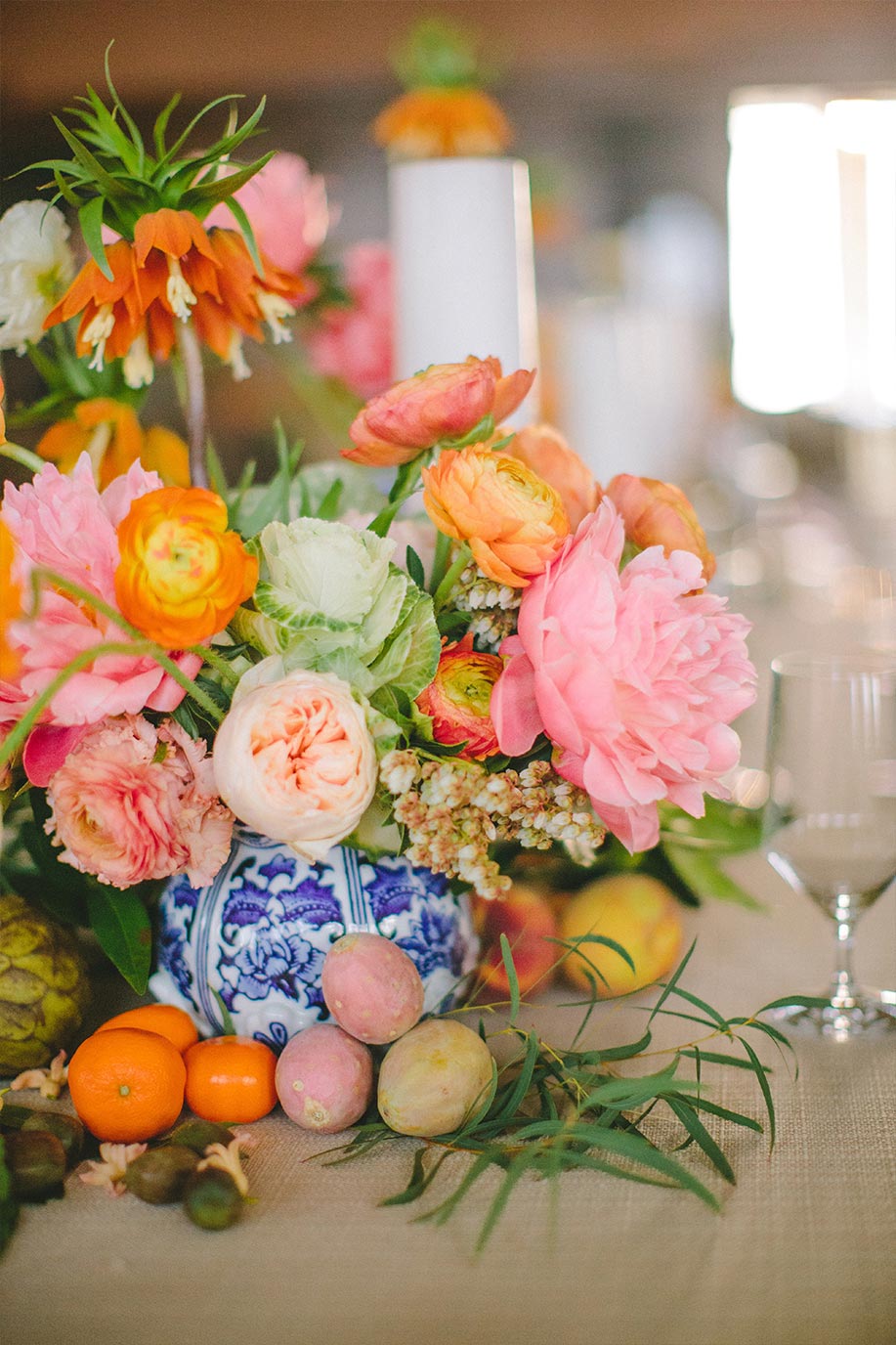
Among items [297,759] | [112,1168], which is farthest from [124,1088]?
[297,759]

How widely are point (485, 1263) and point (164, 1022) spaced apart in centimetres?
20

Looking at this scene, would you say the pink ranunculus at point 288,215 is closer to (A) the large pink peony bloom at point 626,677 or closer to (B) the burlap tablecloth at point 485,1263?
(A) the large pink peony bloom at point 626,677

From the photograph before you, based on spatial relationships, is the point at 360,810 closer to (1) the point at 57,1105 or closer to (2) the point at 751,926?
(1) the point at 57,1105

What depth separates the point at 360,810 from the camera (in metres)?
0.51

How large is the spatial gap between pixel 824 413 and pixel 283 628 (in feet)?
14.0

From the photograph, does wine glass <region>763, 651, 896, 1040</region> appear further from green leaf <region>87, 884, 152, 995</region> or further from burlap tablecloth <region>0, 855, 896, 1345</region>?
green leaf <region>87, 884, 152, 995</region>

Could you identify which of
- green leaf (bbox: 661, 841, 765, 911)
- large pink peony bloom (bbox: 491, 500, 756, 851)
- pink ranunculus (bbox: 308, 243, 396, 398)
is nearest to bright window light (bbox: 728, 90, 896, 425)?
pink ranunculus (bbox: 308, 243, 396, 398)

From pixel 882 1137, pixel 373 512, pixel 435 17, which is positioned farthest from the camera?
pixel 435 17

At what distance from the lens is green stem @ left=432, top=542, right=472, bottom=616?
57 centimetres

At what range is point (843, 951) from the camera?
63 centimetres

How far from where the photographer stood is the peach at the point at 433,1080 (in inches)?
19.3

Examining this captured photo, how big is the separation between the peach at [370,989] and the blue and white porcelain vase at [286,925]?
38 millimetres

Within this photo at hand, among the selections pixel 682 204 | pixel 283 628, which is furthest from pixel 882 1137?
pixel 682 204

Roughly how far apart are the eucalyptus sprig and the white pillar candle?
1.65 feet
